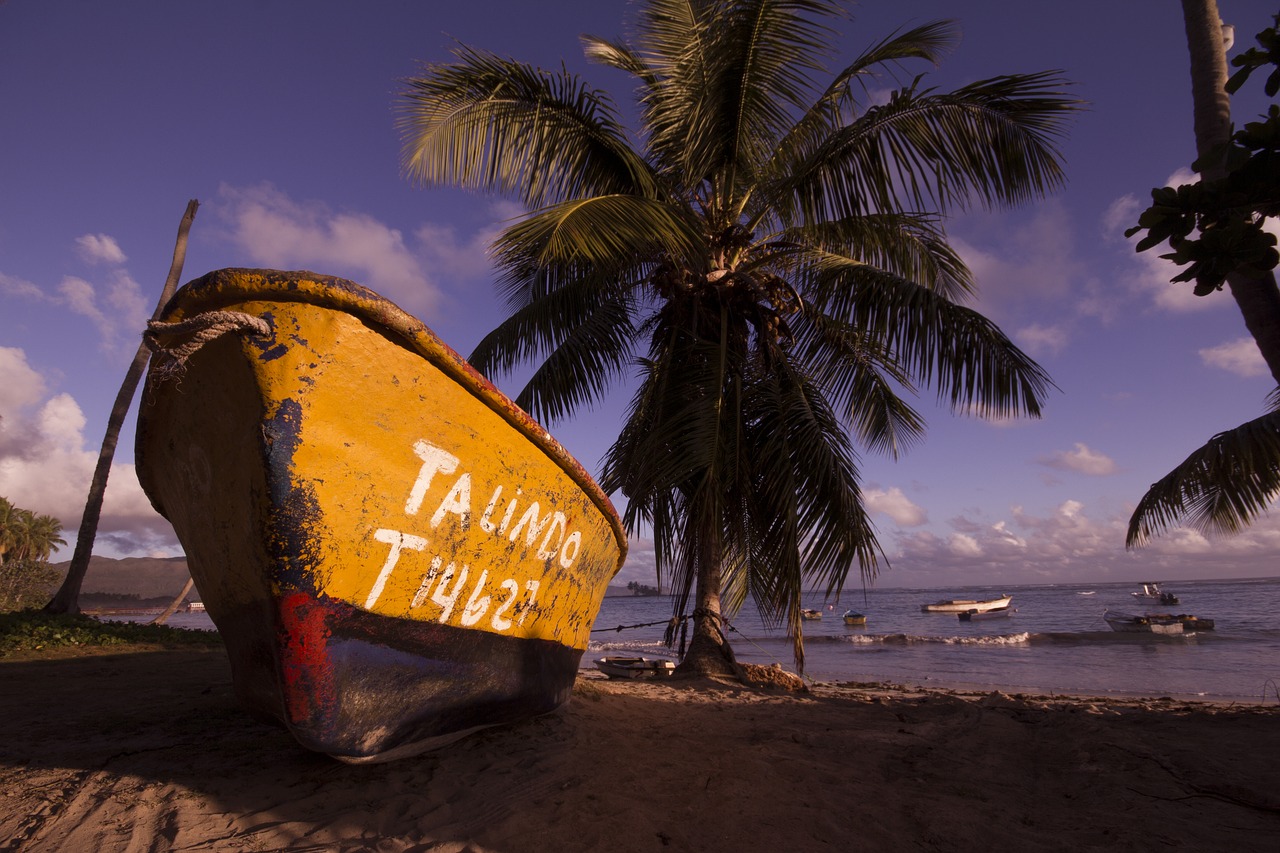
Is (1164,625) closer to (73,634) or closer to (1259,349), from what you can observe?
(1259,349)

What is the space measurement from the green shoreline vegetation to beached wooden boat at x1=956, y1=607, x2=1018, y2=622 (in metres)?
28.1

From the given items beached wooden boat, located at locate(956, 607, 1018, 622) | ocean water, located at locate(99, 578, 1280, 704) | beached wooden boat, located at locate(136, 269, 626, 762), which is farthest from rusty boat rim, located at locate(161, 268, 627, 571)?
beached wooden boat, located at locate(956, 607, 1018, 622)

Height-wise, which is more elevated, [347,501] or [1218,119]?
[1218,119]

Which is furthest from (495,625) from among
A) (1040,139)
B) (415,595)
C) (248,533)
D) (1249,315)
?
(1040,139)

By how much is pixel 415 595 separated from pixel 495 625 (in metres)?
0.57

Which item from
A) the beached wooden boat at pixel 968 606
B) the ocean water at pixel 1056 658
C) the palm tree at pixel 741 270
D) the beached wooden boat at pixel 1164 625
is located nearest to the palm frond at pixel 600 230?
the palm tree at pixel 741 270

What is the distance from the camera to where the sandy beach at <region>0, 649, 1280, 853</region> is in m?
2.43

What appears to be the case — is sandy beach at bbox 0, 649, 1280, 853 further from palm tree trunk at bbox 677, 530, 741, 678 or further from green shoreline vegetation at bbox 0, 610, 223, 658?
green shoreline vegetation at bbox 0, 610, 223, 658

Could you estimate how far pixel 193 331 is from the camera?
7.48ft

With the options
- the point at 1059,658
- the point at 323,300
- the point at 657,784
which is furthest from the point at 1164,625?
the point at 323,300

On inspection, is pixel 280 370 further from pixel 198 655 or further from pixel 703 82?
pixel 198 655

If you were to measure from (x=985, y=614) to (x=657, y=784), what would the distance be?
31105 mm

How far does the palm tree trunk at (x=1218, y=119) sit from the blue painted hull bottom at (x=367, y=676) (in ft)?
20.2

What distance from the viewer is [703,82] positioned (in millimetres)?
7203
